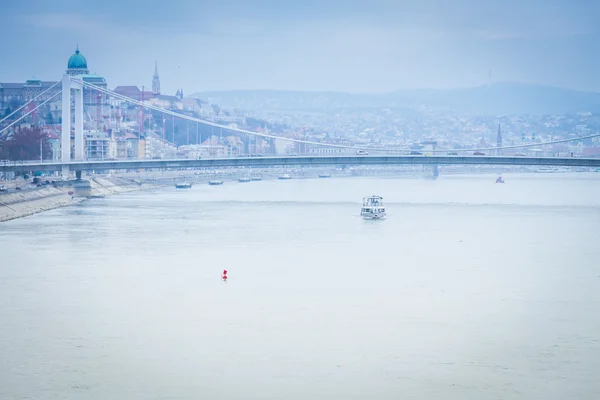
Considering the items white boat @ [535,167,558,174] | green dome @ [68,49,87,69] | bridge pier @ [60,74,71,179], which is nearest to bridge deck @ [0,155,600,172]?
bridge pier @ [60,74,71,179]

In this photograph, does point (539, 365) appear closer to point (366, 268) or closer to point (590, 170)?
point (366, 268)

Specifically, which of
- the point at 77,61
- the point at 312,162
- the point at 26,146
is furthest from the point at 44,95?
the point at 312,162

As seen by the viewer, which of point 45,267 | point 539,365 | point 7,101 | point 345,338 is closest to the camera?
point 539,365

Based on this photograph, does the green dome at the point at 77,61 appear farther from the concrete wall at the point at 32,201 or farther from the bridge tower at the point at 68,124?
the concrete wall at the point at 32,201

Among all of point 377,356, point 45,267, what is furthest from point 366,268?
point 377,356

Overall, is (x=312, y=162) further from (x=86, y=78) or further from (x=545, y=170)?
(x=545, y=170)

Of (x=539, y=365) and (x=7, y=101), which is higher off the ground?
A: (x=7, y=101)
